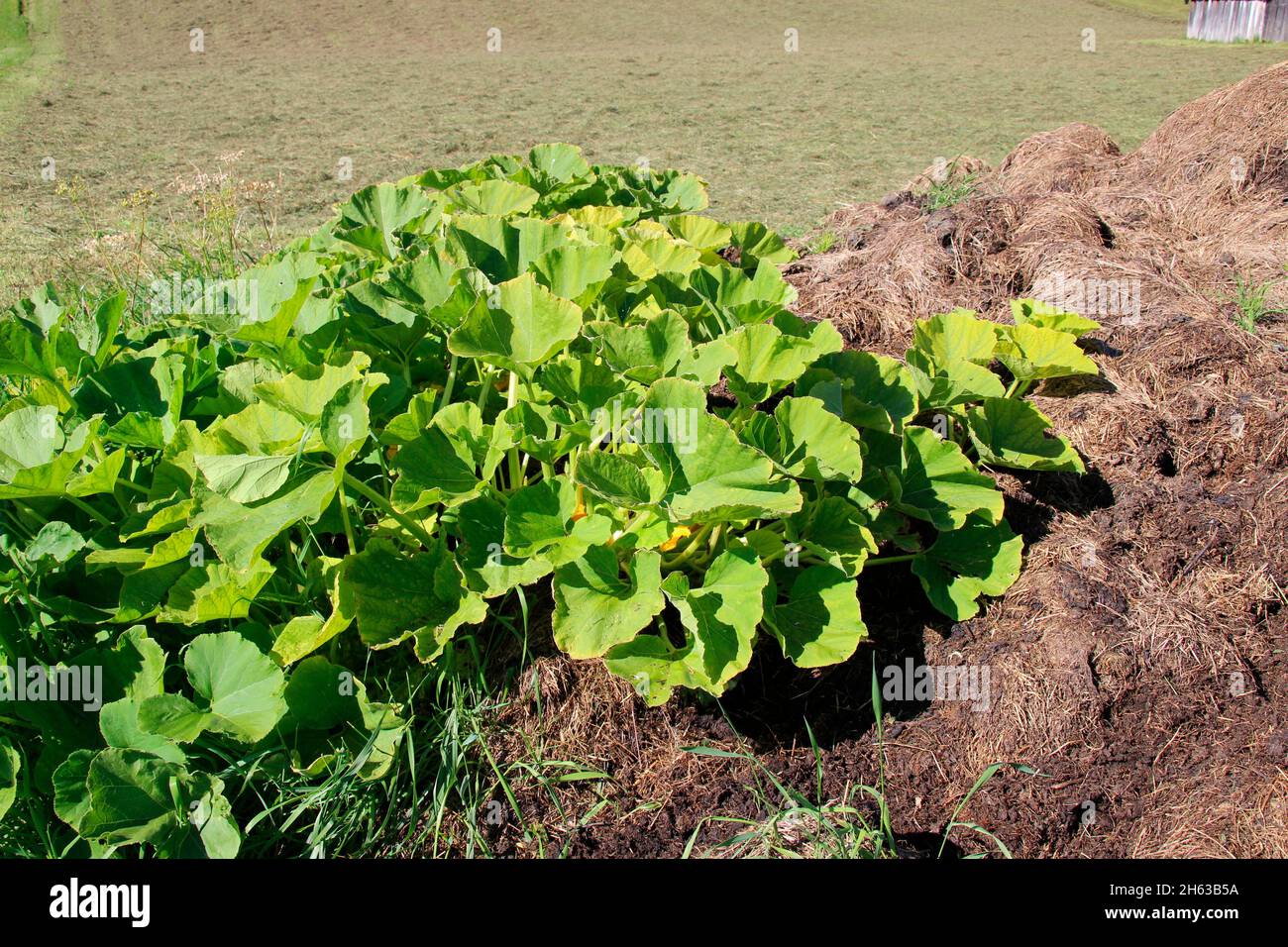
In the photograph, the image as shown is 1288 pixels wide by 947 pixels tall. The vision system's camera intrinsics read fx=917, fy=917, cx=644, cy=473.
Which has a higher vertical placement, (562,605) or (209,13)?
(209,13)

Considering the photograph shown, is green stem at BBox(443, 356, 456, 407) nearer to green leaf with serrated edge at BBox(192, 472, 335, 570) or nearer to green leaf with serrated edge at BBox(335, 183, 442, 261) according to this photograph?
green leaf with serrated edge at BBox(192, 472, 335, 570)

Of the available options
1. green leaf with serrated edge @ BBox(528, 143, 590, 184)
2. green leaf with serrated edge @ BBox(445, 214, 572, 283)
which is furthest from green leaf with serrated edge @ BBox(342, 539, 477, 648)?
green leaf with serrated edge @ BBox(528, 143, 590, 184)

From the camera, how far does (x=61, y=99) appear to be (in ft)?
27.8

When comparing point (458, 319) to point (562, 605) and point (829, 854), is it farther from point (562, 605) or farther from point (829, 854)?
point (829, 854)

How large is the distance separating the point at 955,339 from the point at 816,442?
76 cm

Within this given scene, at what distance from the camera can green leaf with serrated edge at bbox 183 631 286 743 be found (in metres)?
1.68

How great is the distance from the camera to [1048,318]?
98.9 inches

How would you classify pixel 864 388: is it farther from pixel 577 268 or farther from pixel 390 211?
pixel 390 211

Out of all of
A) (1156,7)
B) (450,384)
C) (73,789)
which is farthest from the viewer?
(1156,7)

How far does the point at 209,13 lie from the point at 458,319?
50.9 ft

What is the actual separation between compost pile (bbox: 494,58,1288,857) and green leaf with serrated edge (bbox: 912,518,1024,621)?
0.10 metres

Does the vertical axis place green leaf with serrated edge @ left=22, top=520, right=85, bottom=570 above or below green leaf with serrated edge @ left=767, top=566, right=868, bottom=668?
above

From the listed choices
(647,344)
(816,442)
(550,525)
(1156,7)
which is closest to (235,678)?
(550,525)

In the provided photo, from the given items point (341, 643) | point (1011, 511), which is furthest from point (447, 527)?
point (1011, 511)
